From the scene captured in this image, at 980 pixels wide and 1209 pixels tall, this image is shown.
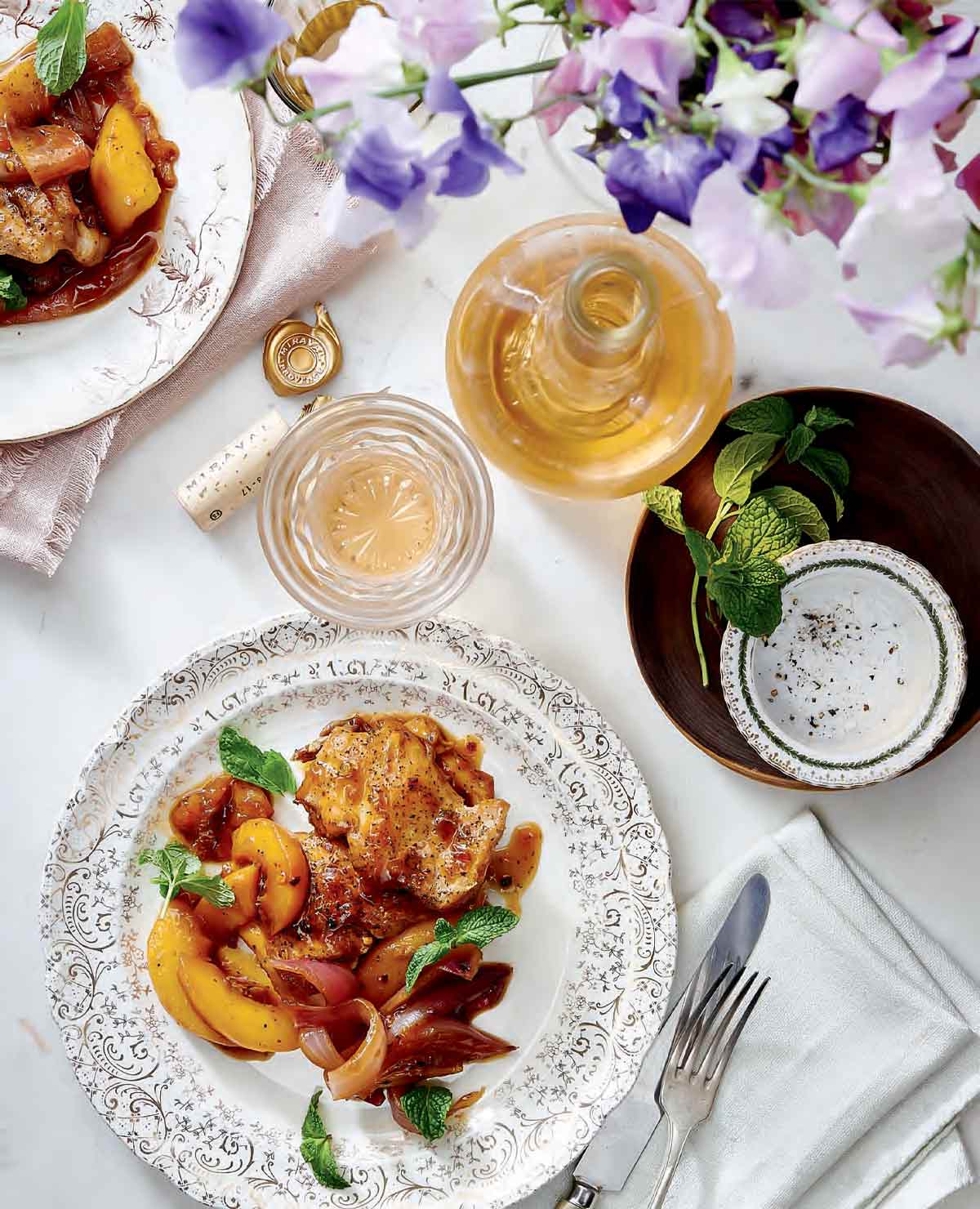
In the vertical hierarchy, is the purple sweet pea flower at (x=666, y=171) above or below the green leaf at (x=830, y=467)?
above

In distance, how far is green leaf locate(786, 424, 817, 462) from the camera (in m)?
1.29

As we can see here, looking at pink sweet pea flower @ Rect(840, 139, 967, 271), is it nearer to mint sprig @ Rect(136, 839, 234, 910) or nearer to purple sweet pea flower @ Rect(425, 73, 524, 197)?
purple sweet pea flower @ Rect(425, 73, 524, 197)

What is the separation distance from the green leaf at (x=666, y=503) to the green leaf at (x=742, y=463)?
54 millimetres

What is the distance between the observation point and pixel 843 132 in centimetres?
61

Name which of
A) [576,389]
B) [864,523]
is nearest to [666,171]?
[576,389]

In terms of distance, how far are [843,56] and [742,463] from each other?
0.73m

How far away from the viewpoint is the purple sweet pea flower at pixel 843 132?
0.61 metres

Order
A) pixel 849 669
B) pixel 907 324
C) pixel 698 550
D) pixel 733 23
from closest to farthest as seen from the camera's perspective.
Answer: pixel 907 324 → pixel 733 23 → pixel 698 550 → pixel 849 669

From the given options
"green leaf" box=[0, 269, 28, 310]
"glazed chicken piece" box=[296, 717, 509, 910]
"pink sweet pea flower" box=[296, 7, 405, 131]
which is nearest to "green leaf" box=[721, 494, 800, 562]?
"glazed chicken piece" box=[296, 717, 509, 910]

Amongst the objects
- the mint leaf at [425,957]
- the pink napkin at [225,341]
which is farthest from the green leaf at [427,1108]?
the pink napkin at [225,341]

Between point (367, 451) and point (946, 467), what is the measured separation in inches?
25.7

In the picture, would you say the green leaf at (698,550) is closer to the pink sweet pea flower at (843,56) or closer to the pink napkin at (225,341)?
the pink napkin at (225,341)

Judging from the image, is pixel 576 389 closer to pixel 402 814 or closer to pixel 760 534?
pixel 760 534

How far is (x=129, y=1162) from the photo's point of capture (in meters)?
1.46
